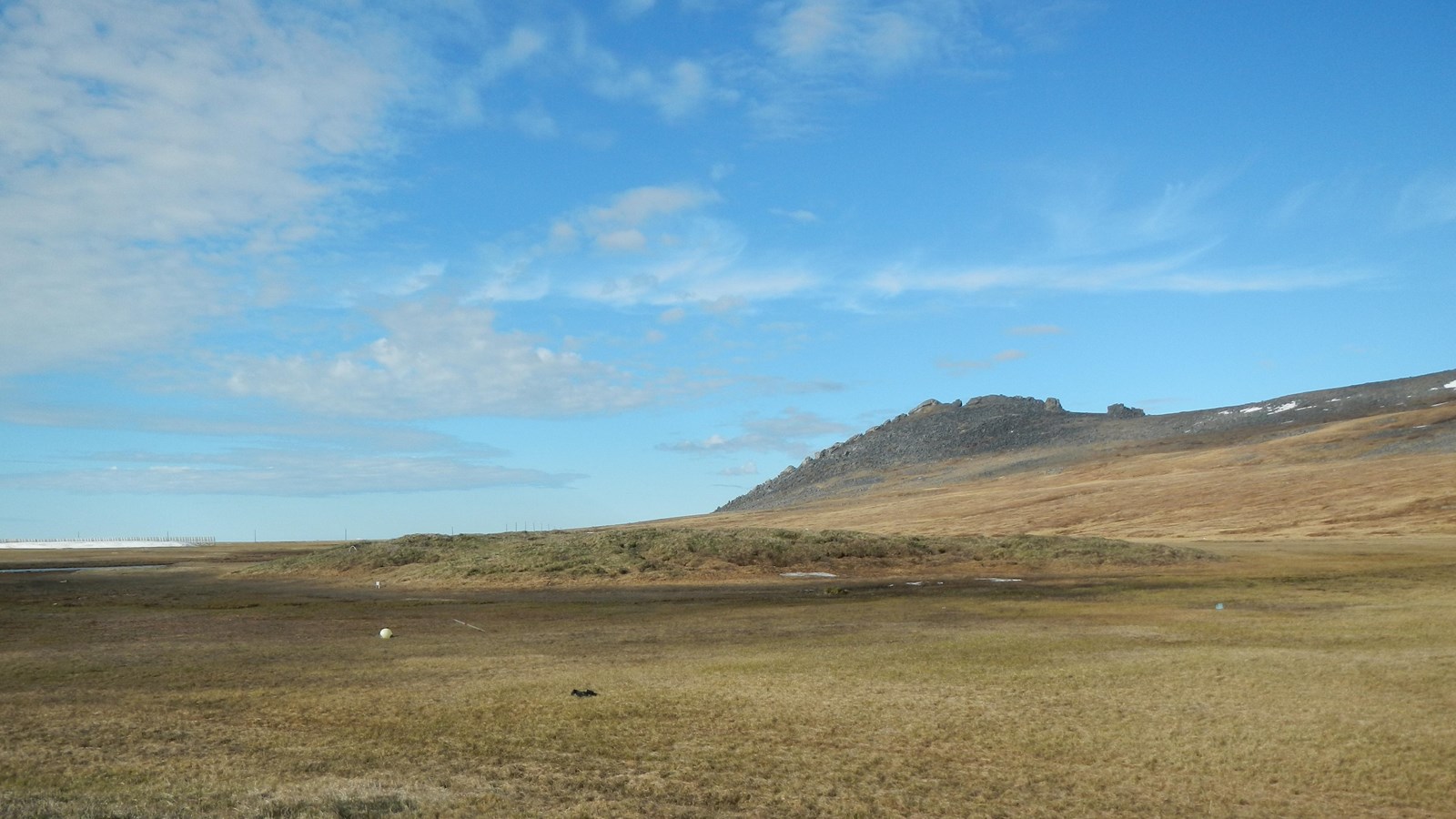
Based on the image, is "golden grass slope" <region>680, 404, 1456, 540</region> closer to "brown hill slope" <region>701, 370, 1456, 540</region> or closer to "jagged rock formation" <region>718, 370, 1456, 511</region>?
"brown hill slope" <region>701, 370, 1456, 540</region>

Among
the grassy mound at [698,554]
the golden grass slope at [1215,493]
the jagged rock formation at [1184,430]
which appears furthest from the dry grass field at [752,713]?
the jagged rock formation at [1184,430]

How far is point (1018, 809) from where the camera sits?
34.8 ft

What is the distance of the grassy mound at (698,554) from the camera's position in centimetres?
5078

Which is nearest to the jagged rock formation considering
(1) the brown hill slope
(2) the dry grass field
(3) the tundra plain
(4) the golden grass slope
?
(1) the brown hill slope

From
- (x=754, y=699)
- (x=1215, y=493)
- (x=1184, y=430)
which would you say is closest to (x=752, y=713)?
(x=754, y=699)

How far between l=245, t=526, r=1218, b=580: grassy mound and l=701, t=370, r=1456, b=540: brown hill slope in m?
23.6

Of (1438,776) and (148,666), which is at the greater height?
(148,666)

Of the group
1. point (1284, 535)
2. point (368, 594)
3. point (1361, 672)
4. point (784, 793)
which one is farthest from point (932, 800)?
point (1284, 535)

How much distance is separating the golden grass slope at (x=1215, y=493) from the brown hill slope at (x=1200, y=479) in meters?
0.26

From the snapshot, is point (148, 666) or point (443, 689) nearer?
point (443, 689)

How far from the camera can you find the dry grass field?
10.9m

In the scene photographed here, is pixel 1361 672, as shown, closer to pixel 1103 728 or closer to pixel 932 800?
pixel 1103 728

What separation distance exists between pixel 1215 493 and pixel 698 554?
204 feet

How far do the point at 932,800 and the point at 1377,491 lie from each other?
8660 cm
